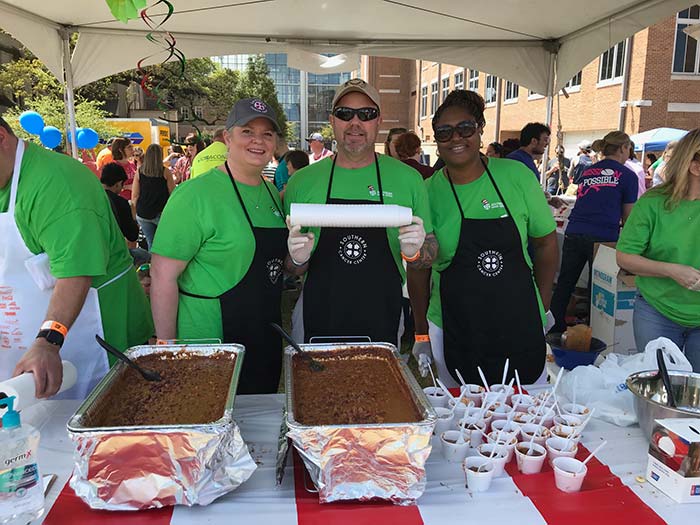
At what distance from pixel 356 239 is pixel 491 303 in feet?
2.12

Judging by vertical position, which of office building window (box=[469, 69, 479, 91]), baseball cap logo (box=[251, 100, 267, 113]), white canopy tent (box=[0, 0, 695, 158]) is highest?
office building window (box=[469, 69, 479, 91])

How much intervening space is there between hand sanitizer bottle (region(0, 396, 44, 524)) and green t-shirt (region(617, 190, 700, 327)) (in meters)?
2.35

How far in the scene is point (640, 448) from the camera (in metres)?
1.42

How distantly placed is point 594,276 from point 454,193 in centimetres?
255

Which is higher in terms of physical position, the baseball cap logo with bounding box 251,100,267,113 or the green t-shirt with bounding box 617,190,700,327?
the baseball cap logo with bounding box 251,100,267,113

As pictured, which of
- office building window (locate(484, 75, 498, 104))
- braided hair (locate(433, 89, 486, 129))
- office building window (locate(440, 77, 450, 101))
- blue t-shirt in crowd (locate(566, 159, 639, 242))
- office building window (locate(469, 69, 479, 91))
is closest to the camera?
braided hair (locate(433, 89, 486, 129))

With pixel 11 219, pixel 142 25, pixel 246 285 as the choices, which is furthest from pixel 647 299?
pixel 142 25

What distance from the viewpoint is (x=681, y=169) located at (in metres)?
2.20

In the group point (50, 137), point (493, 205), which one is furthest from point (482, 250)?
point (50, 137)

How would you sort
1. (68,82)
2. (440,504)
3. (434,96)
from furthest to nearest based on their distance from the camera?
(434,96)
(68,82)
(440,504)

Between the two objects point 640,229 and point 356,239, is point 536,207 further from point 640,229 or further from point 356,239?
point 356,239

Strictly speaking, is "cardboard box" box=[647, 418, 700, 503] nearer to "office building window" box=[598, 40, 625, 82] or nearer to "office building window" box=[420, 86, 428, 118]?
"office building window" box=[598, 40, 625, 82]

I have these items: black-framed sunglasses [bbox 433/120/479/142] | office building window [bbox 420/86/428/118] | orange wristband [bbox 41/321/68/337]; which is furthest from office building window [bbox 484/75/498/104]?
orange wristband [bbox 41/321/68/337]

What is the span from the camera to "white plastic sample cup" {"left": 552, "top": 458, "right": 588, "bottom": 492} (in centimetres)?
120
